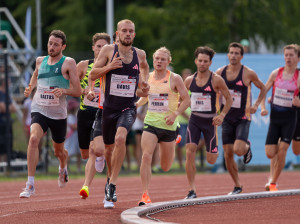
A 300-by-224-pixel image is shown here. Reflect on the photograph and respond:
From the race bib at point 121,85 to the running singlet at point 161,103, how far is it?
3.37ft

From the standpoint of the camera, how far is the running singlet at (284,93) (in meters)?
14.9

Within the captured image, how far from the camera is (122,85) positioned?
1177cm

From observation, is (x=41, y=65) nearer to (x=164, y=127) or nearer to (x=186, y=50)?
(x=164, y=127)

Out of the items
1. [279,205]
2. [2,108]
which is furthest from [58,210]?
[2,108]

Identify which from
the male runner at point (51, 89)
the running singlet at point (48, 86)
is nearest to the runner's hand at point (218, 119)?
the male runner at point (51, 89)

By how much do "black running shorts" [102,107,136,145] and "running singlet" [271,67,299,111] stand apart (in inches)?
151

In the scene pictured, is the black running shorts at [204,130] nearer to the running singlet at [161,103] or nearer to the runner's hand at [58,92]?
the running singlet at [161,103]

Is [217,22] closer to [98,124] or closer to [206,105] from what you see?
[206,105]

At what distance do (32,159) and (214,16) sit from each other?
21273 mm

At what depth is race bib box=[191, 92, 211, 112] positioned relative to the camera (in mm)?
13789

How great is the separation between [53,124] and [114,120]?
1240 mm

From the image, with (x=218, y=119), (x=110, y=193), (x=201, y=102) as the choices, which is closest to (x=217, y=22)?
(x=201, y=102)

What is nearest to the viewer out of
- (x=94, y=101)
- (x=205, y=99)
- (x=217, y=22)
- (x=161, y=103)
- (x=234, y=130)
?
(x=161, y=103)

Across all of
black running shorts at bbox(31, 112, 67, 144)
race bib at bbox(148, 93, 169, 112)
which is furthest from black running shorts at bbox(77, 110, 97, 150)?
race bib at bbox(148, 93, 169, 112)
